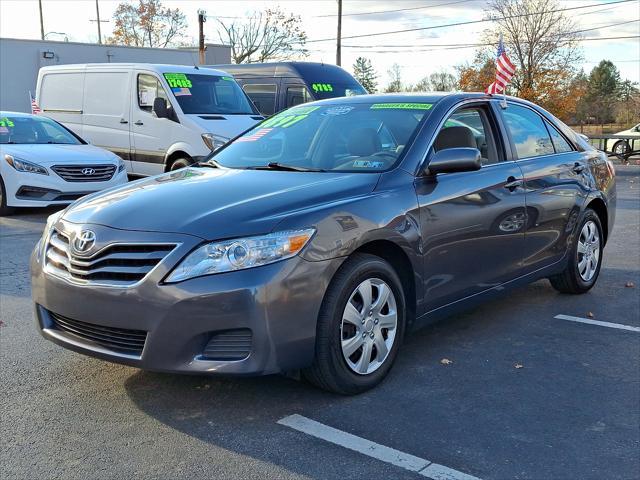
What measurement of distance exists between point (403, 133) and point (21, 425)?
Result: 2655mm

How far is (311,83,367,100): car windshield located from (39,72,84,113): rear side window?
434 cm

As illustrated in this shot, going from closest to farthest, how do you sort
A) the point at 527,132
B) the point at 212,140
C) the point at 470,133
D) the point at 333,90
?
the point at 470,133
the point at 527,132
the point at 212,140
the point at 333,90

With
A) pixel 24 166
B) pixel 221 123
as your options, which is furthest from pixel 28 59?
pixel 24 166

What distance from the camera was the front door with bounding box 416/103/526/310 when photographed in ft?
13.6

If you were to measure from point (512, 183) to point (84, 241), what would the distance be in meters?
2.82

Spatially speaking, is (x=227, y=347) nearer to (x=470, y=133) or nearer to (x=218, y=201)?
(x=218, y=201)

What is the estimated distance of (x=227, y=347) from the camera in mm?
3314

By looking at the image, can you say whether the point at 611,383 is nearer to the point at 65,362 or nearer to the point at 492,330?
the point at 492,330

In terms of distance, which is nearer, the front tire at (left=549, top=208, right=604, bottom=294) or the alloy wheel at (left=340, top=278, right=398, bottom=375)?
the alloy wheel at (left=340, top=278, right=398, bottom=375)

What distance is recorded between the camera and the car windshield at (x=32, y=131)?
10.3 m

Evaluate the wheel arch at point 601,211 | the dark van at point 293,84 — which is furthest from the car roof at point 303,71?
the wheel arch at point 601,211

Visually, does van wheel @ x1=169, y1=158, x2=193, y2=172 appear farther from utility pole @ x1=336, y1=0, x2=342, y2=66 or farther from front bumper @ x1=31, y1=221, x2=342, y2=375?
utility pole @ x1=336, y1=0, x2=342, y2=66

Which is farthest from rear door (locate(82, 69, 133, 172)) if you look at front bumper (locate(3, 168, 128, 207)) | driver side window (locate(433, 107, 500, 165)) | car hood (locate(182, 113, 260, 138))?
driver side window (locate(433, 107, 500, 165))

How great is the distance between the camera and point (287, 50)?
183 feet
